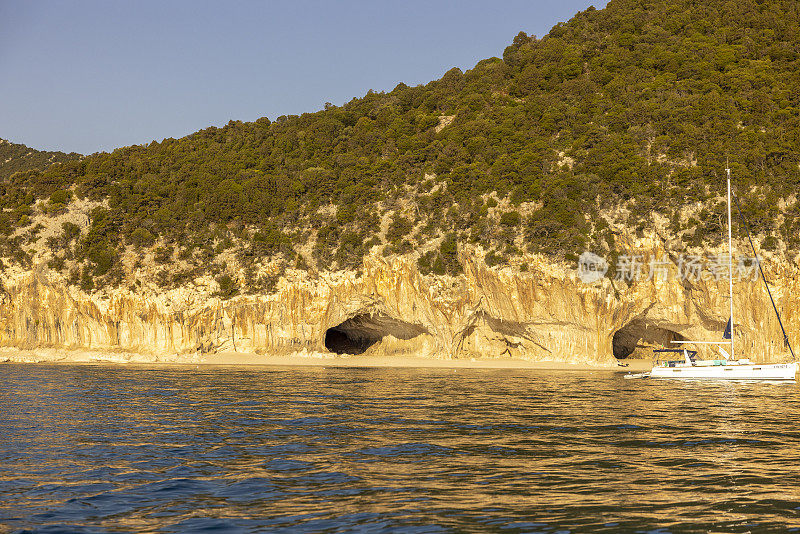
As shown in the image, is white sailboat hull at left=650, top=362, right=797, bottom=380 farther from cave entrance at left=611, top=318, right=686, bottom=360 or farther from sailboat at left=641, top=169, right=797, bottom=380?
cave entrance at left=611, top=318, right=686, bottom=360

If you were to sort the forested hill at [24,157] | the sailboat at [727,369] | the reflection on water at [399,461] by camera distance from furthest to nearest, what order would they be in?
1. the forested hill at [24,157]
2. the sailboat at [727,369]
3. the reflection on water at [399,461]

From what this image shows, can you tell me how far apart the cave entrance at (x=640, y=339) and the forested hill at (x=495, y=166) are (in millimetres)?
10869

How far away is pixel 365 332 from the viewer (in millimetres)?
73625

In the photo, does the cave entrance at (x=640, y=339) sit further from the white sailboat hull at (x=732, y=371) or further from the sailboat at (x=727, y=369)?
the white sailboat hull at (x=732, y=371)

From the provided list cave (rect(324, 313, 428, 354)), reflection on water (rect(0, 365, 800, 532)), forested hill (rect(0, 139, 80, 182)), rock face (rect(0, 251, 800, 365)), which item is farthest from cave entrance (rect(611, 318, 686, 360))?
forested hill (rect(0, 139, 80, 182))

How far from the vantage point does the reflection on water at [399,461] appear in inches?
468

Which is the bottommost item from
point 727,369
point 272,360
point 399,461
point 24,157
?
point 727,369

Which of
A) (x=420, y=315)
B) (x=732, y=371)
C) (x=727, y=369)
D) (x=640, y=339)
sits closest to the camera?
(x=732, y=371)

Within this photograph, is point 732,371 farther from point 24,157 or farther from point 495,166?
point 24,157

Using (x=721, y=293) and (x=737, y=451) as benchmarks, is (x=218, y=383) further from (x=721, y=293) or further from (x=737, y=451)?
(x=721, y=293)

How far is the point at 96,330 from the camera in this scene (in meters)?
69.1

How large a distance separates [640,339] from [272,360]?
3805 cm

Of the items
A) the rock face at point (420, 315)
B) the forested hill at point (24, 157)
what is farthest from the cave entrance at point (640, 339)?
the forested hill at point (24, 157)

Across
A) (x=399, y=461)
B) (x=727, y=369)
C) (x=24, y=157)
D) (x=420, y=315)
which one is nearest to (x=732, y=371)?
(x=727, y=369)
